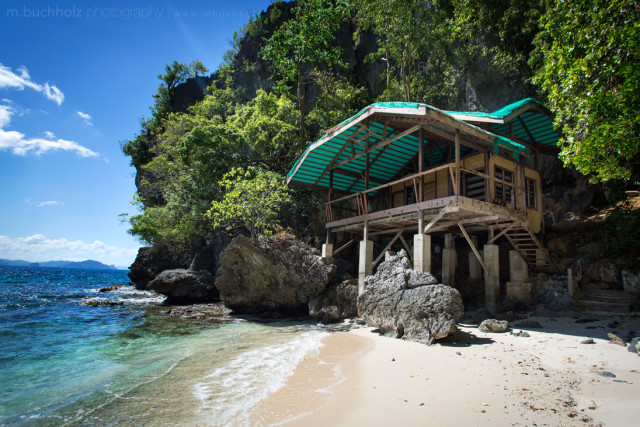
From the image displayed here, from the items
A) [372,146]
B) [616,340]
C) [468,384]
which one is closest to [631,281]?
[616,340]

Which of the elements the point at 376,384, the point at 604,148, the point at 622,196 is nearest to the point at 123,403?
the point at 376,384

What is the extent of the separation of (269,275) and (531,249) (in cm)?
1032

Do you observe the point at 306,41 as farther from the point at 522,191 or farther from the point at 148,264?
the point at 148,264

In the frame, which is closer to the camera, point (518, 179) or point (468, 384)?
point (468, 384)

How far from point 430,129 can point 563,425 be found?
30.6 feet

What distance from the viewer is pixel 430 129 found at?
11375 millimetres

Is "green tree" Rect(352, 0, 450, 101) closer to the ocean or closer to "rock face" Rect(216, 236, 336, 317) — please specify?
"rock face" Rect(216, 236, 336, 317)

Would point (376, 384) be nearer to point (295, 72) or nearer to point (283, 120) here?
point (283, 120)

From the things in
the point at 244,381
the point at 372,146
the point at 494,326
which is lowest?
the point at 244,381

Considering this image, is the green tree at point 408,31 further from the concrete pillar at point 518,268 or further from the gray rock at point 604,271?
the gray rock at point 604,271

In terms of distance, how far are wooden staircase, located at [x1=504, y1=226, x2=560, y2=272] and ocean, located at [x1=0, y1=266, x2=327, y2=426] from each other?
7931 millimetres

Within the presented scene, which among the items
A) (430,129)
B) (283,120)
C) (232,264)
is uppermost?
(283,120)

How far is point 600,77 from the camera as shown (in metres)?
7.32

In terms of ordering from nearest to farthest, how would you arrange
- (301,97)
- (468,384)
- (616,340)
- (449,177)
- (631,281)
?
(468,384) < (616,340) < (631,281) < (449,177) < (301,97)
